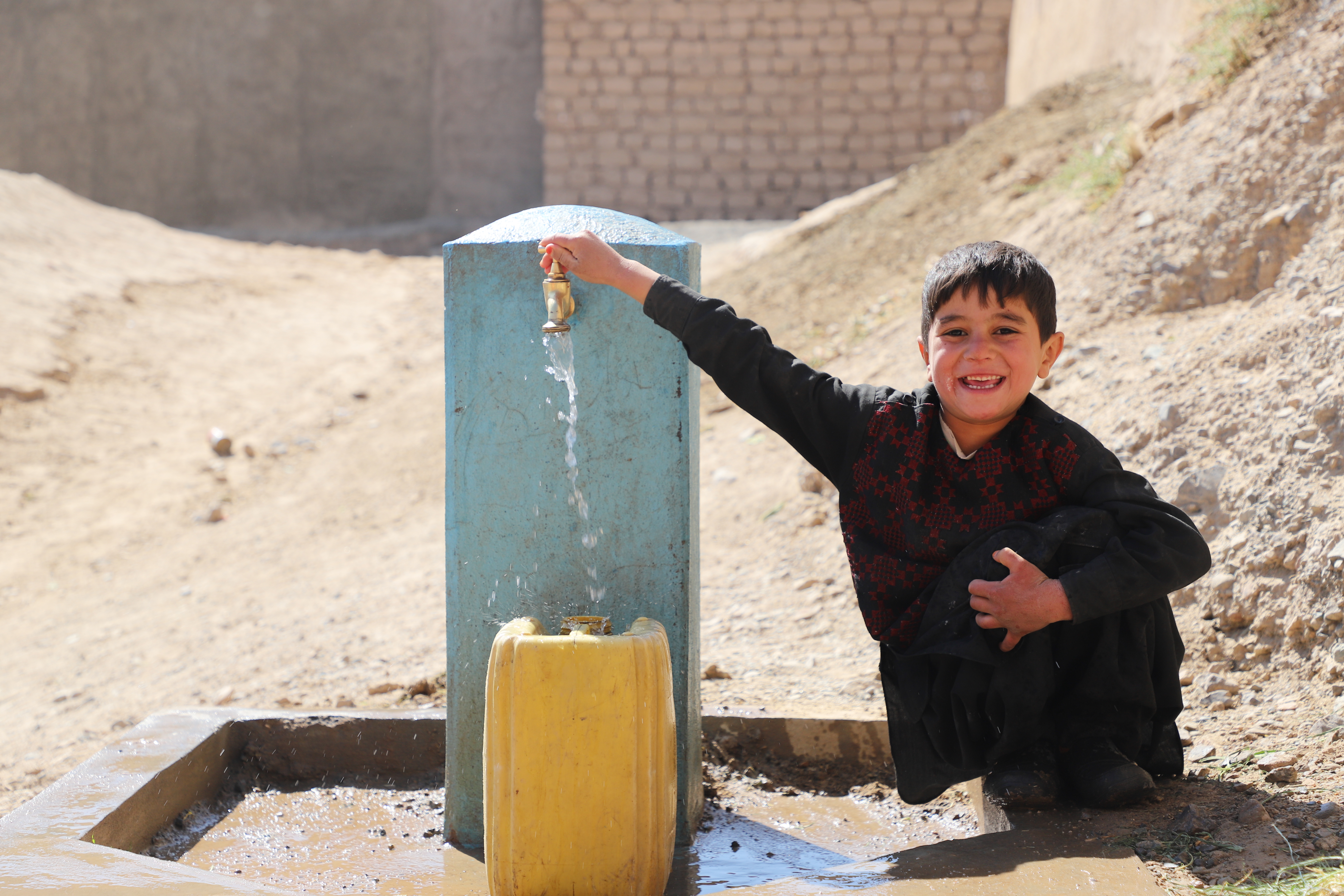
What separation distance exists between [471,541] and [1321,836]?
1.52 m

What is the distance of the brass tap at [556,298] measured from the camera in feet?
6.63

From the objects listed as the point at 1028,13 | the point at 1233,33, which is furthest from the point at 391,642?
the point at 1028,13

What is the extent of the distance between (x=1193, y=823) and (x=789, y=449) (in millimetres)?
3342

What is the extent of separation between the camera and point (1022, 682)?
6.47 ft

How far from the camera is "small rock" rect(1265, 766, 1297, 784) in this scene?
6.46ft

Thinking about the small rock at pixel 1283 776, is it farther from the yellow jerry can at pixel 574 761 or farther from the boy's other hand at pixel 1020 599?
the yellow jerry can at pixel 574 761

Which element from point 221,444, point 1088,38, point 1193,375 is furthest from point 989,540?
point 1088,38

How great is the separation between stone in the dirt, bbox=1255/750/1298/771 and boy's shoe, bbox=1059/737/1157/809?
193 millimetres

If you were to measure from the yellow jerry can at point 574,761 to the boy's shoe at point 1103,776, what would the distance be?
75 cm

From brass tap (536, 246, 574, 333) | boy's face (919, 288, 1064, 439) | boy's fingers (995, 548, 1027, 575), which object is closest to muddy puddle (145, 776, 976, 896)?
boy's fingers (995, 548, 1027, 575)

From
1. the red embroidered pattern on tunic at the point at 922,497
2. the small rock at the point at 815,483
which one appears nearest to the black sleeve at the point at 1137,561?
the red embroidered pattern on tunic at the point at 922,497

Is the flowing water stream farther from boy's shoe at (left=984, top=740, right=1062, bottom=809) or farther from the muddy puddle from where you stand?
boy's shoe at (left=984, top=740, right=1062, bottom=809)

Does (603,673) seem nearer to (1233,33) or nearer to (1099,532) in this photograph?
(1099,532)

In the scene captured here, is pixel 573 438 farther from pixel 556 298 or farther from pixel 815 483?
pixel 815 483
